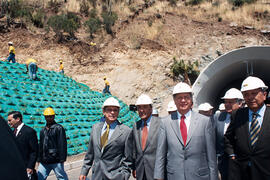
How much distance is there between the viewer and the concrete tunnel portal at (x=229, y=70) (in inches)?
323

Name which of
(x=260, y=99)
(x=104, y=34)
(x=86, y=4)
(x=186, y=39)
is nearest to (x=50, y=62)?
(x=104, y=34)

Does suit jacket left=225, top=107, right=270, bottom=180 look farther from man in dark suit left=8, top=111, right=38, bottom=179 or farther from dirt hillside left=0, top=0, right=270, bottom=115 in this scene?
dirt hillside left=0, top=0, right=270, bottom=115

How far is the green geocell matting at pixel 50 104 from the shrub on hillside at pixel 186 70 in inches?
269

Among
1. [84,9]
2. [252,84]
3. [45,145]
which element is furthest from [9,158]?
[84,9]

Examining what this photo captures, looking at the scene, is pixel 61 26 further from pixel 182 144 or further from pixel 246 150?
pixel 246 150

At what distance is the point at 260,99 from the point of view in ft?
9.36

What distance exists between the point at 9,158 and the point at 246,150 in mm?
2723

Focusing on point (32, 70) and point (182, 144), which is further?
point (32, 70)

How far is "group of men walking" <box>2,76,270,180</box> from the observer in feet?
8.69

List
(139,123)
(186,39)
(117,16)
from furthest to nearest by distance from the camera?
1. (117,16)
2. (186,39)
3. (139,123)

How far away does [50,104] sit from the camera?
9.62 m

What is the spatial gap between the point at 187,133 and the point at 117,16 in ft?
94.1

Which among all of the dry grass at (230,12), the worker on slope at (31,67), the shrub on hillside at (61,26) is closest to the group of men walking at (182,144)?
the worker on slope at (31,67)

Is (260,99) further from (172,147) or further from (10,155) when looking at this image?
(10,155)
